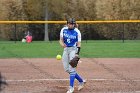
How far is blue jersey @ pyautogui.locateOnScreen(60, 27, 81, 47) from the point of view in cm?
902

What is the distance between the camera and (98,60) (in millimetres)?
16047

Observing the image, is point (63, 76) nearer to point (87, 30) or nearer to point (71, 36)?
point (71, 36)

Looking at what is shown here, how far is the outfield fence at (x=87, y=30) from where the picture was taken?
1178 inches

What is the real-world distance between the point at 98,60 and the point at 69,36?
713cm

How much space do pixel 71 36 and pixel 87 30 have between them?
2141cm

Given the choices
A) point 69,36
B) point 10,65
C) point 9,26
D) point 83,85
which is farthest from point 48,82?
point 9,26

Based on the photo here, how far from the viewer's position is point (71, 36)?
9047 mm

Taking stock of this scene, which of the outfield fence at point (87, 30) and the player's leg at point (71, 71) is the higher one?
the player's leg at point (71, 71)

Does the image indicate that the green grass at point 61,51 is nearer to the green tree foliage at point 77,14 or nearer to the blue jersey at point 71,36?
the green tree foliage at point 77,14

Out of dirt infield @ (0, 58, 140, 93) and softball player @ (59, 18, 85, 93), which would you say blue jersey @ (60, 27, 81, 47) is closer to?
softball player @ (59, 18, 85, 93)

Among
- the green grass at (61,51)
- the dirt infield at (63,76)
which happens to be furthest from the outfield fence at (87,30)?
the dirt infield at (63,76)

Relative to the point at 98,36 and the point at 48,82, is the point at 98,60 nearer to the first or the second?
the point at 48,82

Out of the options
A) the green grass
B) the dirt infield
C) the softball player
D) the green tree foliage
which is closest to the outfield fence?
the green tree foliage

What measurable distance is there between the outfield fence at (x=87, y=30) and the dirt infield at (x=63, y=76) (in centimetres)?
1384
